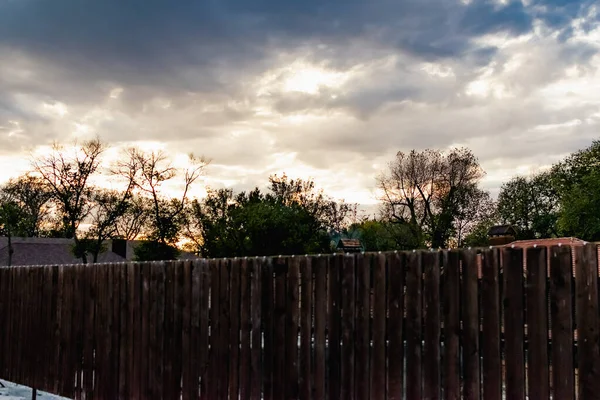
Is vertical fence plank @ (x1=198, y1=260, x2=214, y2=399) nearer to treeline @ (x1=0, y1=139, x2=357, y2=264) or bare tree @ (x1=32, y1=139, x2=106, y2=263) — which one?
treeline @ (x1=0, y1=139, x2=357, y2=264)

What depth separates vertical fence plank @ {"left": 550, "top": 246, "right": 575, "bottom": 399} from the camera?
3.46 metres

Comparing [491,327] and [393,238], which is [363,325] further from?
[393,238]

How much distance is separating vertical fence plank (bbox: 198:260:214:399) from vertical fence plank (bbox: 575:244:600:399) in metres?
3.23

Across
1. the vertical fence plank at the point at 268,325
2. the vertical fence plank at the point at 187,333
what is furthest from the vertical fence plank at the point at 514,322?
the vertical fence plank at the point at 187,333

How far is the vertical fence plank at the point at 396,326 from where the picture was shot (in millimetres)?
4102

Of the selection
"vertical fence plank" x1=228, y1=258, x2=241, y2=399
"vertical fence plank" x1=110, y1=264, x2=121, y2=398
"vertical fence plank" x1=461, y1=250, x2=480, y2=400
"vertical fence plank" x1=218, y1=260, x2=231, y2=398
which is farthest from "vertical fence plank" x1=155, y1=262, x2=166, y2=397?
"vertical fence plank" x1=461, y1=250, x2=480, y2=400

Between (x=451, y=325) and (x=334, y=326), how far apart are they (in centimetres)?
97

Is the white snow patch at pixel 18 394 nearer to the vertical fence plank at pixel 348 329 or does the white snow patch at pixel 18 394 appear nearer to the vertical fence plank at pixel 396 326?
the vertical fence plank at pixel 348 329

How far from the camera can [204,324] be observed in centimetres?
545

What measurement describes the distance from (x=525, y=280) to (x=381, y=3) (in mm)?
8514

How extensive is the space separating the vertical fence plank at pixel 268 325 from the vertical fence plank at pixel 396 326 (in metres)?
1.16

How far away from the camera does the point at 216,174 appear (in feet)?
154

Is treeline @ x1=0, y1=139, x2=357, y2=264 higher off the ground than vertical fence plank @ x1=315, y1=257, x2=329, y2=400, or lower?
higher

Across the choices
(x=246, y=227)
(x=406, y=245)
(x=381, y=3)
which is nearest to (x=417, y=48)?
(x=381, y=3)
